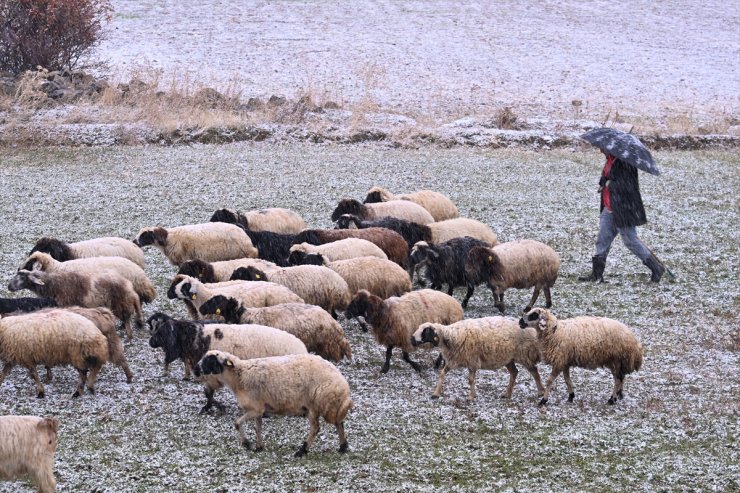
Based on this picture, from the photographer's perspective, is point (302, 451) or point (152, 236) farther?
point (152, 236)

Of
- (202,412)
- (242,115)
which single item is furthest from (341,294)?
(242,115)

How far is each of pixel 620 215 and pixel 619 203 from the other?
184 millimetres

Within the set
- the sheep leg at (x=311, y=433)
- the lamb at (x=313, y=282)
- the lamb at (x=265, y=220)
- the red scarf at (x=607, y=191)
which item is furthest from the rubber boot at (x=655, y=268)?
the sheep leg at (x=311, y=433)

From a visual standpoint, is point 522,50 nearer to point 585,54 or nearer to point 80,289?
point 585,54

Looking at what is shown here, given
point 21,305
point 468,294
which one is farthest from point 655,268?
point 21,305

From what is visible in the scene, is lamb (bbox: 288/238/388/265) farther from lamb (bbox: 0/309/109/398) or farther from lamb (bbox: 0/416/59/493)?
lamb (bbox: 0/416/59/493)

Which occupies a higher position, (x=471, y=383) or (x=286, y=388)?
(x=286, y=388)

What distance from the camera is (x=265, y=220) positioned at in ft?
50.7

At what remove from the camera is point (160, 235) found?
14.0 meters

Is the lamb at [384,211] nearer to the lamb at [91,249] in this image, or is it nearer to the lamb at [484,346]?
the lamb at [91,249]

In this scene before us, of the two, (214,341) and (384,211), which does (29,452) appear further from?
(384,211)

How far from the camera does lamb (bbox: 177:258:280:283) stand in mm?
12266

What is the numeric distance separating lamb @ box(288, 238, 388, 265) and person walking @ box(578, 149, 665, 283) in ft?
11.0

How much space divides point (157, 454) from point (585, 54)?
3248cm
